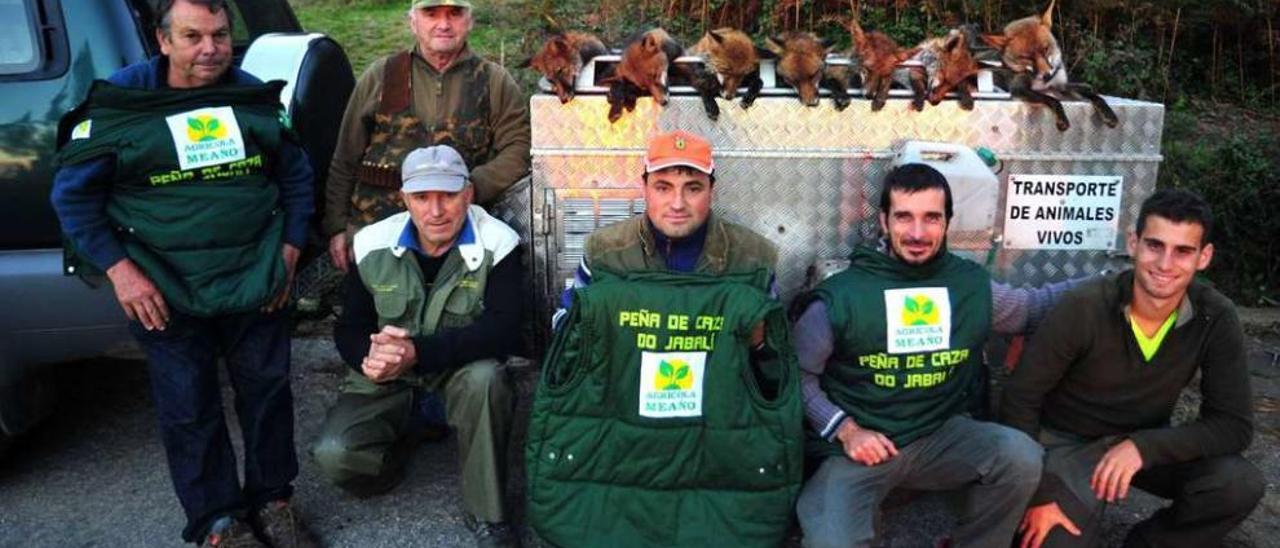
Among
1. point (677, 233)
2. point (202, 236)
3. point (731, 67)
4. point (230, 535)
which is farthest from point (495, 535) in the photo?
point (731, 67)

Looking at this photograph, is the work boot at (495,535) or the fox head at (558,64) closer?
the work boot at (495,535)

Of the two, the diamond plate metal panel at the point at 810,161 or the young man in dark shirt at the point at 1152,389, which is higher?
the diamond plate metal panel at the point at 810,161

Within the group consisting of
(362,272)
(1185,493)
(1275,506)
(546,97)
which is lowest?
(1275,506)

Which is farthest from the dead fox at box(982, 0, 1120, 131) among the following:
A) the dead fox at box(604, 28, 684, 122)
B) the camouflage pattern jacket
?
the camouflage pattern jacket

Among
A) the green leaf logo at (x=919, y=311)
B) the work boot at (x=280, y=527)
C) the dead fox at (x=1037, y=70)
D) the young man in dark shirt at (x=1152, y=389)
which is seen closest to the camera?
the young man in dark shirt at (x=1152, y=389)

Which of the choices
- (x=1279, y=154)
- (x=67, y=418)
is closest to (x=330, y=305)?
(x=67, y=418)

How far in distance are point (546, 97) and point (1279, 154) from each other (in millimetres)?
5679

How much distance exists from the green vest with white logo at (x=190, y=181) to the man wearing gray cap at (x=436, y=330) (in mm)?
387

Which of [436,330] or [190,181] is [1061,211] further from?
[190,181]

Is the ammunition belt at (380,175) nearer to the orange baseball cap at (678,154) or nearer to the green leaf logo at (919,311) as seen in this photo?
the orange baseball cap at (678,154)

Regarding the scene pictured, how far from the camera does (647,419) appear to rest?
3.24 m

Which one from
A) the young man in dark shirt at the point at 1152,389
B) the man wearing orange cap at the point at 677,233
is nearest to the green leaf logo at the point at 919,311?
the young man in dark shirt at the point at 1152,389

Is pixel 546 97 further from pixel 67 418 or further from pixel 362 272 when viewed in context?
pixel 67 418

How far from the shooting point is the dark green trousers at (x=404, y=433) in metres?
3.47
